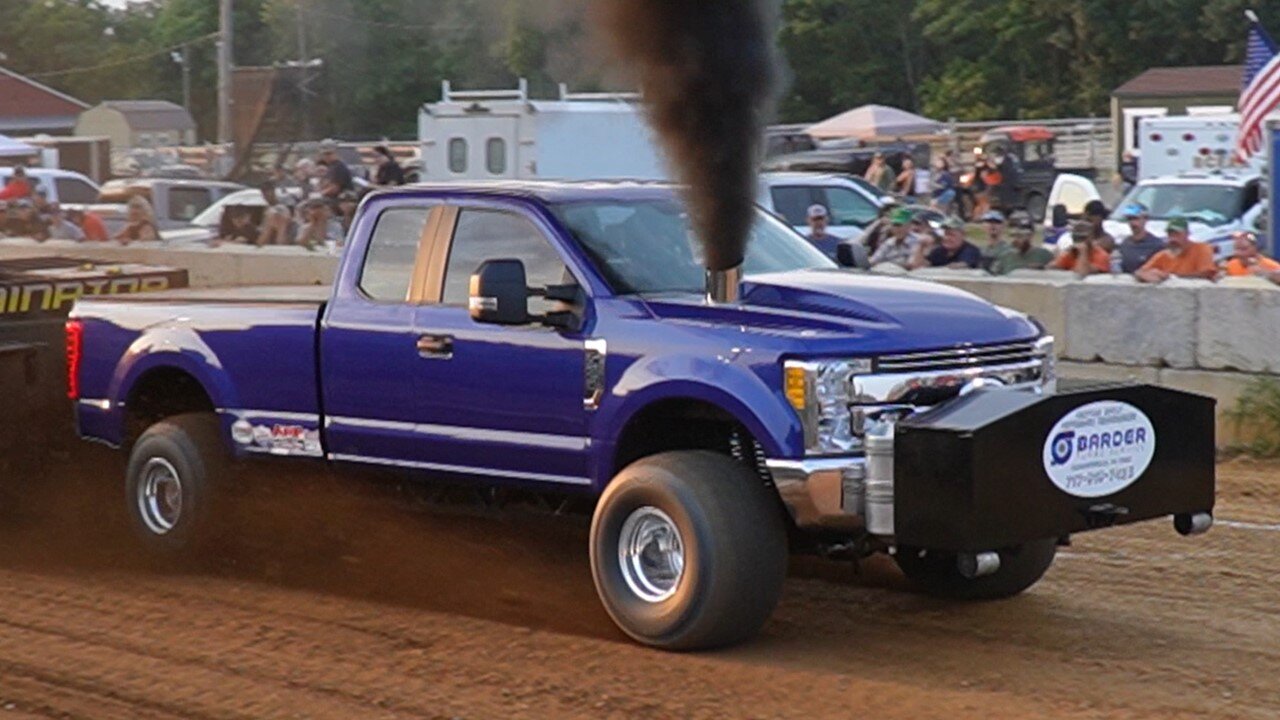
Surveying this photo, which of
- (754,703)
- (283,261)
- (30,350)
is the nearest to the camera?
(754,703)

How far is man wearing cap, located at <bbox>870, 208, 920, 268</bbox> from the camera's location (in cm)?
1792

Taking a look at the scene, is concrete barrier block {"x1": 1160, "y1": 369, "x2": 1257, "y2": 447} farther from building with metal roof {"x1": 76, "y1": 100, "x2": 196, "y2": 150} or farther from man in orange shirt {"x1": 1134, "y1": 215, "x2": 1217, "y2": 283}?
building with metal roof {"x1": 76, "y1": 100, "x2": 196, "y2": 150}

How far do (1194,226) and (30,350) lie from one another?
53.1ft

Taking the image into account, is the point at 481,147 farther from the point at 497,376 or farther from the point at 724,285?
the point at 724,285

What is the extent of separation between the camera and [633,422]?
26.1 feet

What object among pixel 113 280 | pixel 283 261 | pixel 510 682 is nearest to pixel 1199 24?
pixel 283 261

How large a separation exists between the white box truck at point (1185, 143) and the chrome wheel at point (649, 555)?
2844 cm

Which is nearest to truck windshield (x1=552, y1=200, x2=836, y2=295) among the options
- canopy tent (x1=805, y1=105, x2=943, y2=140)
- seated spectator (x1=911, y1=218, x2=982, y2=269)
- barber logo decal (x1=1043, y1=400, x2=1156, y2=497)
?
barber logo decal (x1=1043, y1=400, x2=1156, y2=497)

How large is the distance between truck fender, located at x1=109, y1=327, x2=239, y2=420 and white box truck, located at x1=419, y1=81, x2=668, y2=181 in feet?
65.1

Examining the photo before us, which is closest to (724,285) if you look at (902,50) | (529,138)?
(529,138)

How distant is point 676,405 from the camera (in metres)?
7.88

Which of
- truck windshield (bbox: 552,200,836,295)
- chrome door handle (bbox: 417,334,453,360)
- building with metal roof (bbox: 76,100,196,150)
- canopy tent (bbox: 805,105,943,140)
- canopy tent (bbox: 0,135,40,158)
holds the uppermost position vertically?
building with metal roof (bbox: 76,100,196,150)

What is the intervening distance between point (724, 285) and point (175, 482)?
3.23 m

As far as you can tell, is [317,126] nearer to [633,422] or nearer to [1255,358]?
[1255,358]
